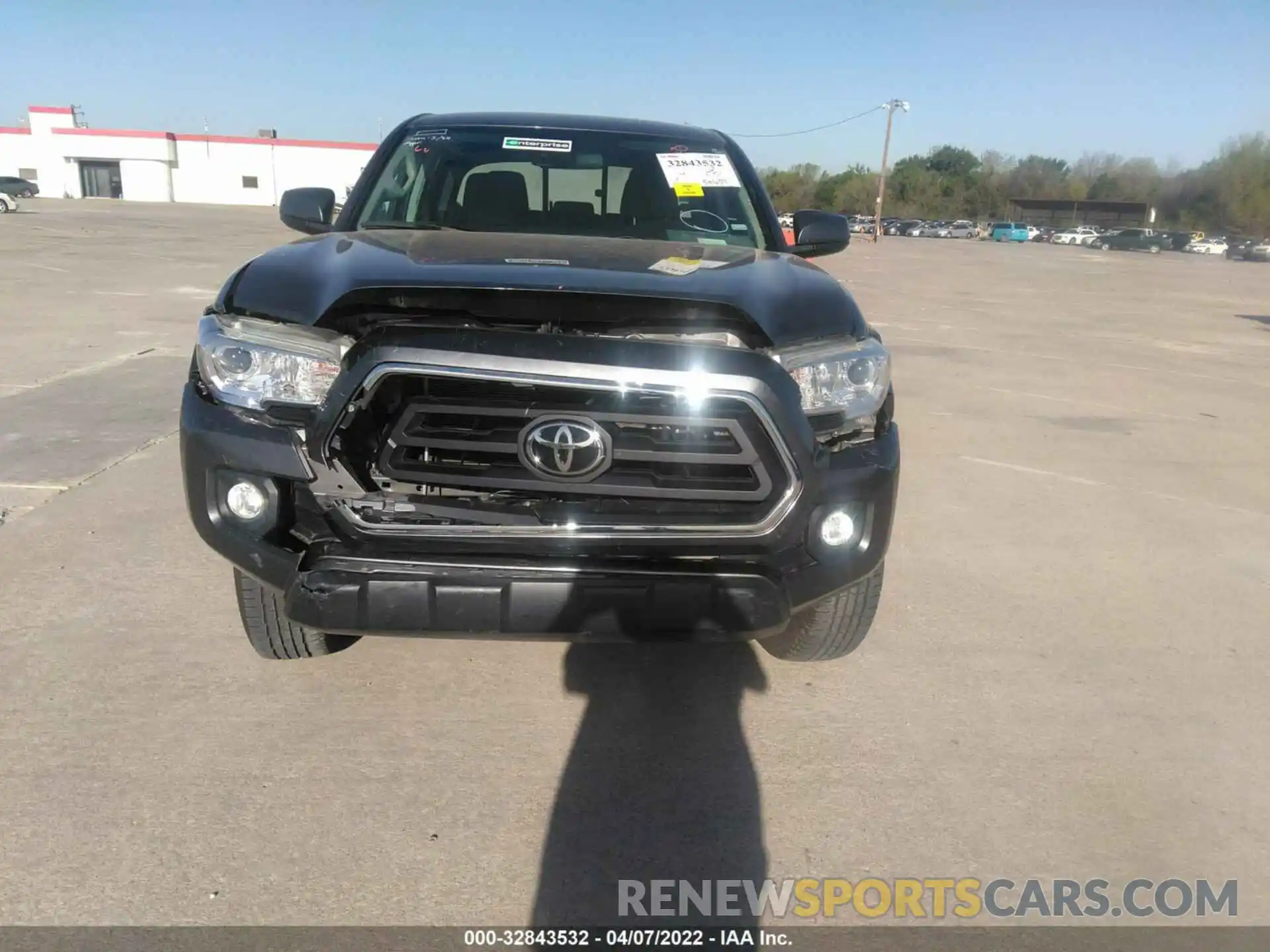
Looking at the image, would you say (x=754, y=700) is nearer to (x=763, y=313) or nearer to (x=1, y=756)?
(x=763, y=313)

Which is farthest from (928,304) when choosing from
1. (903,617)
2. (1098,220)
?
(1098,220)

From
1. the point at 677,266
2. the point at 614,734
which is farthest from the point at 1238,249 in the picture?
the point at 614,734

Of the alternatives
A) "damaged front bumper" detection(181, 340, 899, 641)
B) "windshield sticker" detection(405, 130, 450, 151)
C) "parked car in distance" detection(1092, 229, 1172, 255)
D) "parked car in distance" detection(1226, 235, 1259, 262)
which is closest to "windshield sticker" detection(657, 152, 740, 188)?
"windshield sticker" detection(405, 130, 450, 151)

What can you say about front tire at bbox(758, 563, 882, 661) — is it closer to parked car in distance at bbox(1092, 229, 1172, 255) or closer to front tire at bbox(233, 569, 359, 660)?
front tire at bbox(233, 569, 359, 660)

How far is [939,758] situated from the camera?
2.90 meters

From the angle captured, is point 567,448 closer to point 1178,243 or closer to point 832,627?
point 832,627

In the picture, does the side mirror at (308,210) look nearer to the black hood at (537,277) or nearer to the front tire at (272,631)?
the black hood at (537,277)

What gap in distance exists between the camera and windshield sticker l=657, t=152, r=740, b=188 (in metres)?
4.13

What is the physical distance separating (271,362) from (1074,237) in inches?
2957

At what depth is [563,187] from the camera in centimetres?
405

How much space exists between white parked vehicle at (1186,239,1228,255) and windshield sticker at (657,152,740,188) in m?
66.1

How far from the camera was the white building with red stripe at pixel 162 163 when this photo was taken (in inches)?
2598

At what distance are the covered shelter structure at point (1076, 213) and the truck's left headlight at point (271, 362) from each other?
9134 centimetres

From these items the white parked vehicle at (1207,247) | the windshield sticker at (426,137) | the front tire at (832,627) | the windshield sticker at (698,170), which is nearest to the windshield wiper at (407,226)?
the windshield sticker at (426,137)
